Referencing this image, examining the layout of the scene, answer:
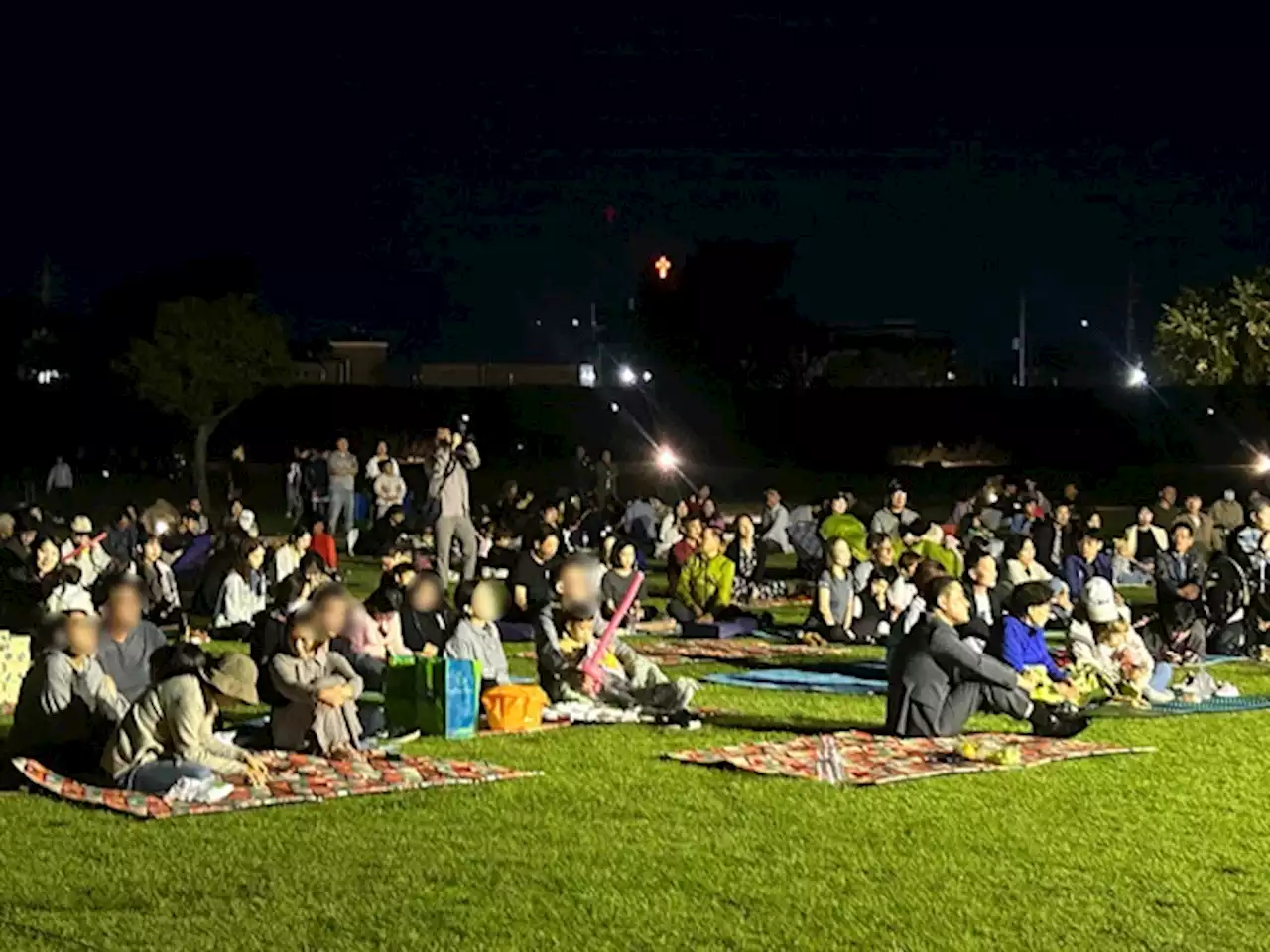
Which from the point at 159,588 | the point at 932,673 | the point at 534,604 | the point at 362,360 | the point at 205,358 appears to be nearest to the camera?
the point at 932,673

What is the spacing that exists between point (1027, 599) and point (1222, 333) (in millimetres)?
48051

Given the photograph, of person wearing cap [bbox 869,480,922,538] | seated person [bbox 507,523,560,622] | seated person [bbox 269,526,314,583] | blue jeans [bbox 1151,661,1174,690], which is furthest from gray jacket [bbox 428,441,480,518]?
blue jeans [bbox 1151,661,1174,690]

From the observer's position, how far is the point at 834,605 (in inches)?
760

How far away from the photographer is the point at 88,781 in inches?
427

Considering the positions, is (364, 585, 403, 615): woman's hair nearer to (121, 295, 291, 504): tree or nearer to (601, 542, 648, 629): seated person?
(601, 542, 648, 629): seated person

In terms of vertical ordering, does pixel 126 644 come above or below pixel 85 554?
below

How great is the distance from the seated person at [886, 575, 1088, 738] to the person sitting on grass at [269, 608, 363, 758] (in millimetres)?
3257

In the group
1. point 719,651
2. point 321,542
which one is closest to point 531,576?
point 719,651

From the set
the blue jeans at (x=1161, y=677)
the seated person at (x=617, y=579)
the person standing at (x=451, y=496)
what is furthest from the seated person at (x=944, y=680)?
the person standing at (x=451, y=496)

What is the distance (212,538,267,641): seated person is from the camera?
19.1 m

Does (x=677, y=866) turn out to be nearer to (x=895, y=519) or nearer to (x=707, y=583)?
(x=707, y=583)

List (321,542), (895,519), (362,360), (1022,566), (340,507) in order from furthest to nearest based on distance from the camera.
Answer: (362,360) < (340,507) < (895,519) < (321,542) < (1022,566)

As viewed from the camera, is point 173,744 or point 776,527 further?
point 776,527

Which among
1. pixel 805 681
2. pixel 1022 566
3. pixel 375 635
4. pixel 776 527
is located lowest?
pixel 805 681
